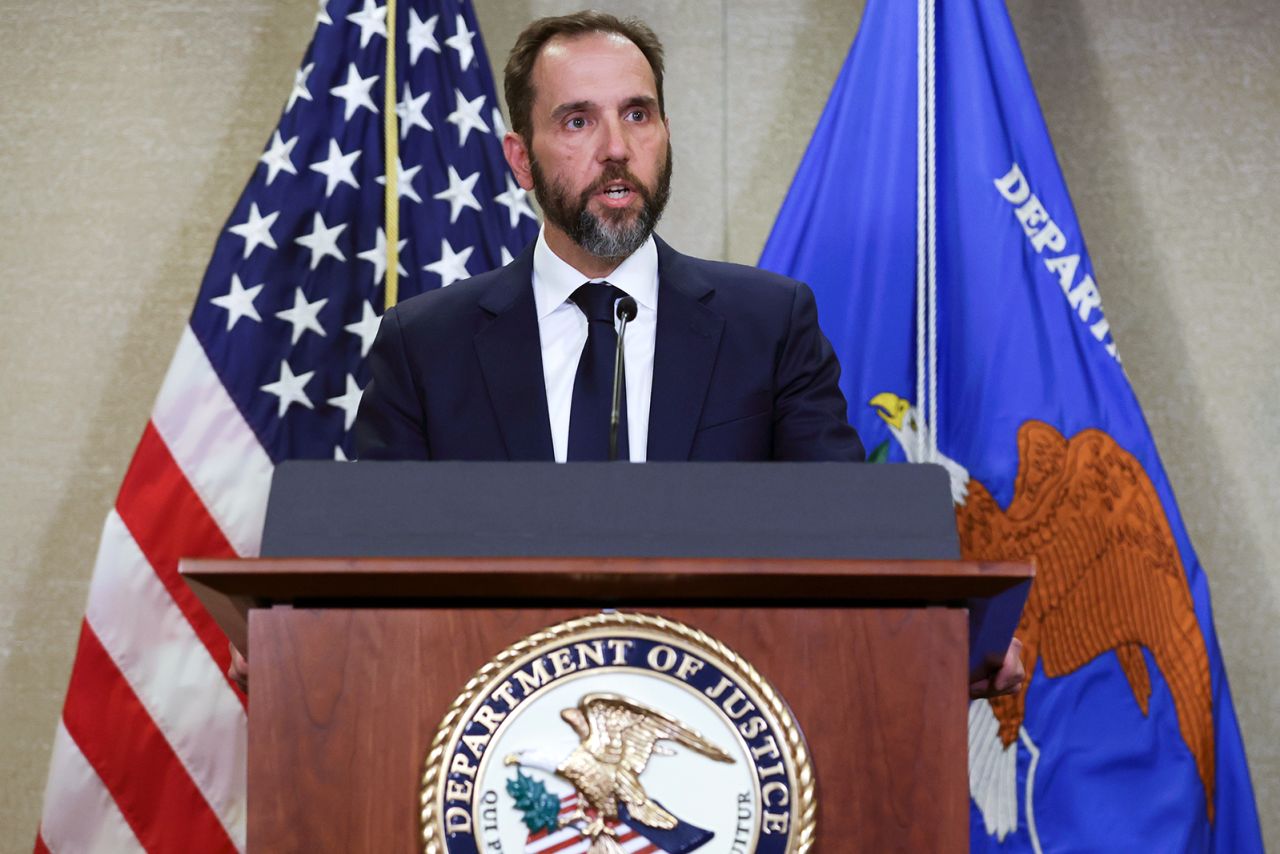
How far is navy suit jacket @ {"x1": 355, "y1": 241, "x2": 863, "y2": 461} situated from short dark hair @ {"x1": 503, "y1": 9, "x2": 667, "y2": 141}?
0.25 meters

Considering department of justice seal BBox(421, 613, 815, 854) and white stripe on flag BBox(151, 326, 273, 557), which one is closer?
department of justice seal BBox(421, 613, 815, 854)

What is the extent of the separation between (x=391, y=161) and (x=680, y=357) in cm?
150

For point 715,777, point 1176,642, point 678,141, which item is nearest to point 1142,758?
point 1176,642

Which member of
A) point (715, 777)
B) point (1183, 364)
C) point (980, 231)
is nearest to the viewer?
point (715, 777)

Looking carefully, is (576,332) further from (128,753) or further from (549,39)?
(128,753)

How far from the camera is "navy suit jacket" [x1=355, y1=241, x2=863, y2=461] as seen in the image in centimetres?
174

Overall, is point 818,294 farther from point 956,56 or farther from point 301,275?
point 301,275

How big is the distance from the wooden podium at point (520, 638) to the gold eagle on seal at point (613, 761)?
79mm

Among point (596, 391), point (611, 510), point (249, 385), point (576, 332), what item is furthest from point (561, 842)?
point (249, 385)

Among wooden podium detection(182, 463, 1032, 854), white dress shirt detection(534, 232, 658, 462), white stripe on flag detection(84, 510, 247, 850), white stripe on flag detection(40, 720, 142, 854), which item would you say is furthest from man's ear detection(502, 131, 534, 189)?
white stripe on flag detection(40, 720, 142, 854)

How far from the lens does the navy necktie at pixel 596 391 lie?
1.73 m

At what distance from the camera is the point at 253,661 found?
1107mm

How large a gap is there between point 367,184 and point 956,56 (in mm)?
1274

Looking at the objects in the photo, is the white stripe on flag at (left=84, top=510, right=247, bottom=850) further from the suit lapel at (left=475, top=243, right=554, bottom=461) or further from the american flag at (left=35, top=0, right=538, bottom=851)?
the suit lapel at (left=475, top=243, right=554, bottom=461)
